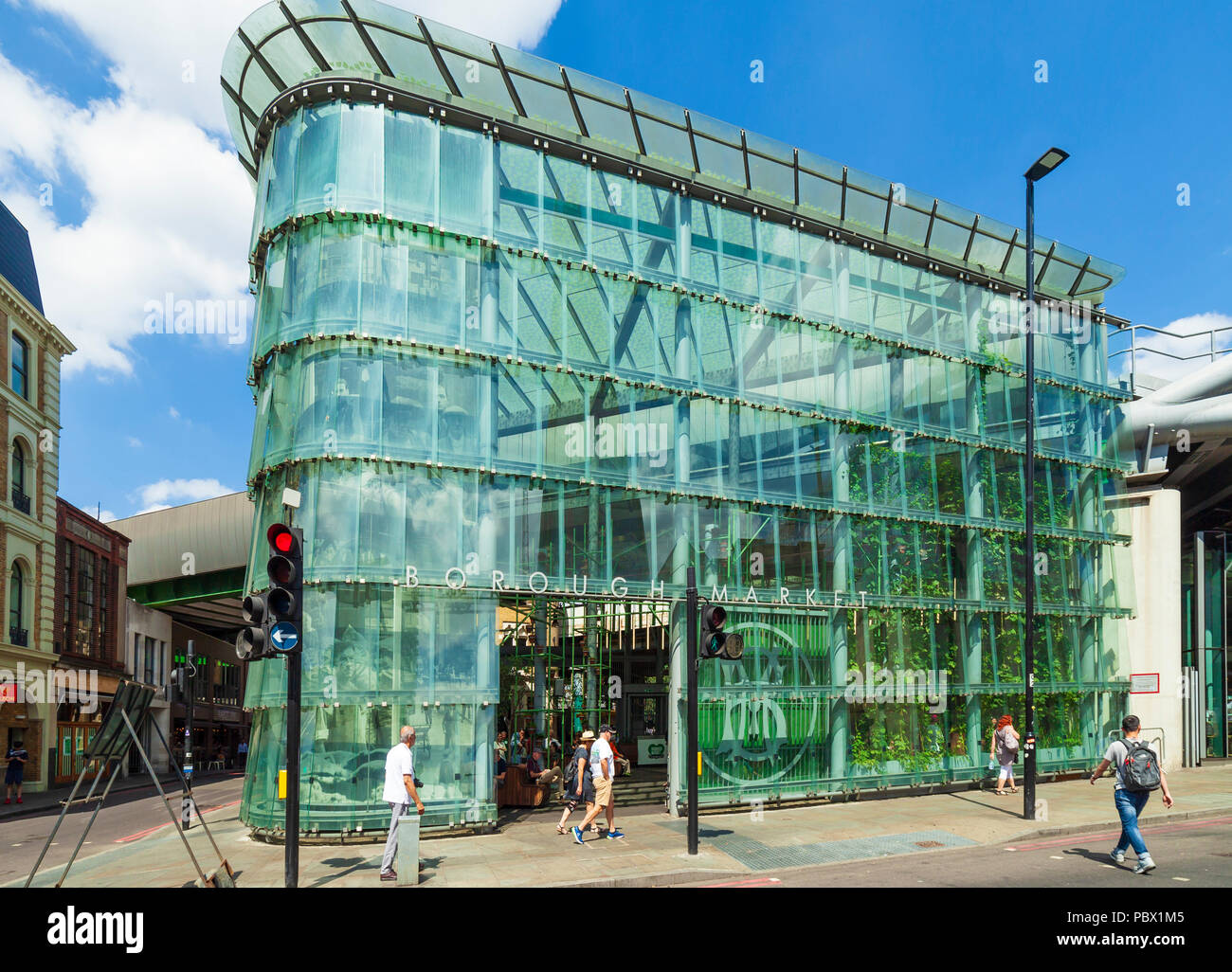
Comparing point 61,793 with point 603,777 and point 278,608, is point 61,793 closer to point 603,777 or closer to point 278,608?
point 603,777

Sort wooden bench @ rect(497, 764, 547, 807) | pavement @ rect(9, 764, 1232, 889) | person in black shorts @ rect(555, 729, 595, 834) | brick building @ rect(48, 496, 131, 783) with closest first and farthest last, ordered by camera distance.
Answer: pavement @ rect(9, 764, 1232, 889), person in black shorts @ rect(555, 729, 595, 834), wooden bench @ rect(497, 764, 547, 807), brick building @ rect(48, 496, 131, 783)

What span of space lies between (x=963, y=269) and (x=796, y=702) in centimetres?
1234

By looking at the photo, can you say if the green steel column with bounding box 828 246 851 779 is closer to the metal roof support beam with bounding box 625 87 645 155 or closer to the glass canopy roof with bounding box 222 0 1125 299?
the glass canopy roof with bounding box 222 0 1125 299

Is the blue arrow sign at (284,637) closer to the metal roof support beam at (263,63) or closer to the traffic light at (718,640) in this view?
the traffic light at (718,640)

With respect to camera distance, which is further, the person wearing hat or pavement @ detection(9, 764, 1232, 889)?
the person wearing hat

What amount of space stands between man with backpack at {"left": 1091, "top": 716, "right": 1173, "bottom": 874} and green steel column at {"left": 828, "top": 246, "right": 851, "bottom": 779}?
9388mm

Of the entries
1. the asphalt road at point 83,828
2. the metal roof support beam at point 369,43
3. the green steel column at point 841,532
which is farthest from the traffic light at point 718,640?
the metal roof support beam at point 369,43

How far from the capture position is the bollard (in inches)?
480

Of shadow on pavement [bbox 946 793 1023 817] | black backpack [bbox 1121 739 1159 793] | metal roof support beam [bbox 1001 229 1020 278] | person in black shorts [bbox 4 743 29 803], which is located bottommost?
person in black shorts [bbox 4 743 29 803]

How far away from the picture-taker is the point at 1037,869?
12.9 meters

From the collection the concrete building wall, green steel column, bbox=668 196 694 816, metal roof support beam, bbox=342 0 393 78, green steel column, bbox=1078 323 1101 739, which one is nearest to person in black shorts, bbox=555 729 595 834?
green steel column, bbox=668 196 694 816

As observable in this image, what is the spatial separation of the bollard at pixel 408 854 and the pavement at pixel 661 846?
0.71 ft

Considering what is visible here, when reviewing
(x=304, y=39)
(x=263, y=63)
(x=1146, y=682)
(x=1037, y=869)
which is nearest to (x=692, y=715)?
(x=1037, y=869)
